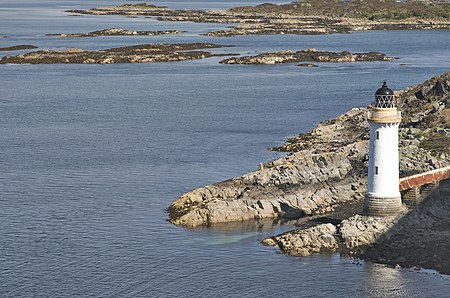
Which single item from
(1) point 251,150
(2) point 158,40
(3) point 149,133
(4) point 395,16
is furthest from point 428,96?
(4) point 395,16

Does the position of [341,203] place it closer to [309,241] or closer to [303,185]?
[303,185]

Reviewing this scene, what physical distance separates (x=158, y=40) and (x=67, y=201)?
85287 millimetres

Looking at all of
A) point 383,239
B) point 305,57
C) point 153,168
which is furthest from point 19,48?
point 383,239

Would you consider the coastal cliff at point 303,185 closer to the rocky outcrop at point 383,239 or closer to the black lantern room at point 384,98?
the rocky outcrop at point 383,239

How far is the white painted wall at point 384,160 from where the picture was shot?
31.5 metres

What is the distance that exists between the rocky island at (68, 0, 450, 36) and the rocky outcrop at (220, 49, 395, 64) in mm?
30823

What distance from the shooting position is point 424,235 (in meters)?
31.3

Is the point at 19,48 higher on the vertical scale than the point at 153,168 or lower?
higher

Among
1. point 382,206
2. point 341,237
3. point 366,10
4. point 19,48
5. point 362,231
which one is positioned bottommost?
point 19,48

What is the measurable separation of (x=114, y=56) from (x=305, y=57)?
66.0 ft

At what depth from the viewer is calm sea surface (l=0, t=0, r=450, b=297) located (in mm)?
29234

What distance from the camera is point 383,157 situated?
104 ft

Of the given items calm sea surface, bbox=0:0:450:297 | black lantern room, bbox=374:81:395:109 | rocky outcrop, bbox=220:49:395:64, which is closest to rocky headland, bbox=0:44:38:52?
calm sea surface, bbox=0:0:450:297

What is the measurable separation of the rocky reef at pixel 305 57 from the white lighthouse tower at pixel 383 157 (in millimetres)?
65592
